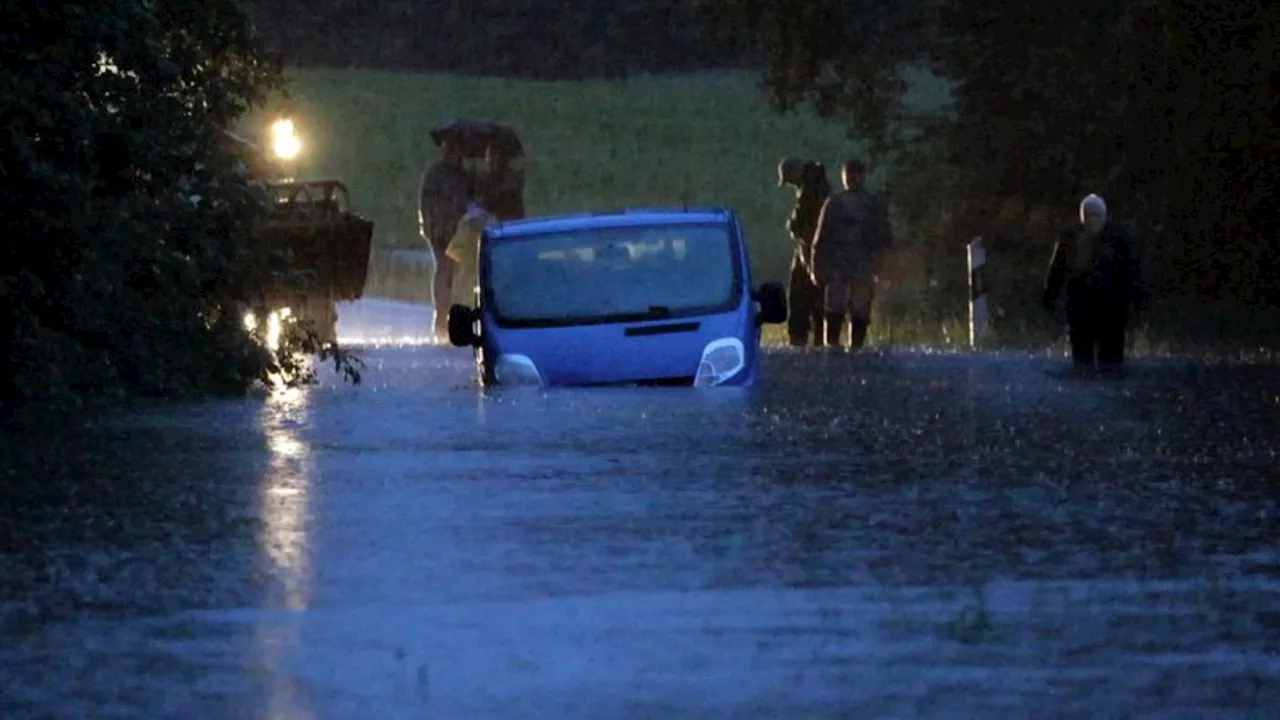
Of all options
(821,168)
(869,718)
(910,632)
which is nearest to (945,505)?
(910,632)

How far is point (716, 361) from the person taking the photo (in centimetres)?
2225

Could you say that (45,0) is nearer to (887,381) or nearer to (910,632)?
(887,381)

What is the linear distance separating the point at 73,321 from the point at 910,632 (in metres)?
12.0

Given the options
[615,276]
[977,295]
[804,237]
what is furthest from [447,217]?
[615,276]

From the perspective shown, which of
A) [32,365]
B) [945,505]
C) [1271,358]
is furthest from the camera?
[1271,358]

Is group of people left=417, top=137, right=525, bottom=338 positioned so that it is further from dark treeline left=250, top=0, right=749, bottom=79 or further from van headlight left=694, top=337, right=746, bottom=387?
dark treeline left=250, top=0, right=749, bottom=79

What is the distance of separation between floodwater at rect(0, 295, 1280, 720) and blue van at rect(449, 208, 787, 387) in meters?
0.79

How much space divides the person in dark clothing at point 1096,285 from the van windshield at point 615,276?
465cm

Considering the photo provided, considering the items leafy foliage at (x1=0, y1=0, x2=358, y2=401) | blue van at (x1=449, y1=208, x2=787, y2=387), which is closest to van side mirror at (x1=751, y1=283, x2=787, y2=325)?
blue van at (x1=449, y1=208, x2=787, y2=387)

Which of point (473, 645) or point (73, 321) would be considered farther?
point (73, 321)

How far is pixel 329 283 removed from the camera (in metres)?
33.3

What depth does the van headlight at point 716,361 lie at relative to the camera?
22234 millimetres

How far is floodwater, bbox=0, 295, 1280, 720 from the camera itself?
30.0 ft

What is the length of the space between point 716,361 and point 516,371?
1269 mm
